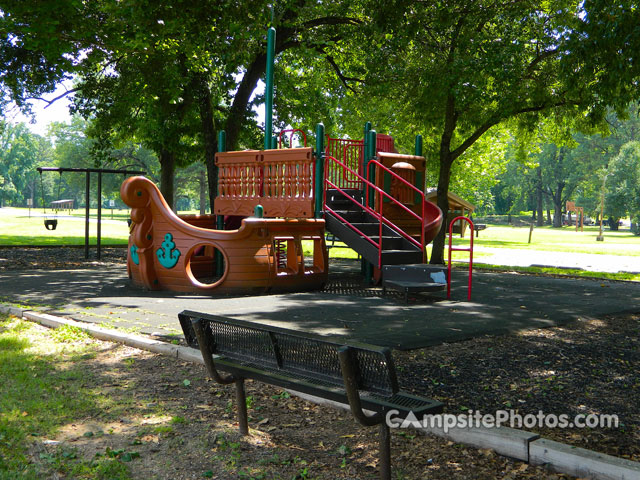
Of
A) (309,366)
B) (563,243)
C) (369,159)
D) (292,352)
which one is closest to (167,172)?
(369,159)

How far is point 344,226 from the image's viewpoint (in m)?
11.5

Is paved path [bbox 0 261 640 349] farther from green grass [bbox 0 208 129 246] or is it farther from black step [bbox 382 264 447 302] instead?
green grass [bbox 0 208 129 246]

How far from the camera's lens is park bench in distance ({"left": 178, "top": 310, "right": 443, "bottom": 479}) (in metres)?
3.29

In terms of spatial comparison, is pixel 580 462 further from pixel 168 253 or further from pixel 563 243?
pixel 563 243

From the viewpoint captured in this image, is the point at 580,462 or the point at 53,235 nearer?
the point at 580,462

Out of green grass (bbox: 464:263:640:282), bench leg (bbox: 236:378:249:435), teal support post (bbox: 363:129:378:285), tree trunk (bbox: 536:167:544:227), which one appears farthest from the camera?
tree trunk (bbox: 536:167:544:227)

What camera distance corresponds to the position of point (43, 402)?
4.47 metres

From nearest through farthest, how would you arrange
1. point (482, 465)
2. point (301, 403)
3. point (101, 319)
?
point (482, 465)
point (301, 403)
point (101, 319)

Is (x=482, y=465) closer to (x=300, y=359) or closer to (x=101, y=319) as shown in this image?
(x=300, y=359)

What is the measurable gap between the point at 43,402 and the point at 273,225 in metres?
6.64

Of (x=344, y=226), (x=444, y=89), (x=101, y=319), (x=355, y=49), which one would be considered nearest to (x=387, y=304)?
(x=344, y=226)

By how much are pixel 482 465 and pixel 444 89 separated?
13.8 meters

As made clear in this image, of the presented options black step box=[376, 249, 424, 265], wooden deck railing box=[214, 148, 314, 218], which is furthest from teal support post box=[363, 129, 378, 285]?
wooden deck railing box=[214, 148, 314, 218]

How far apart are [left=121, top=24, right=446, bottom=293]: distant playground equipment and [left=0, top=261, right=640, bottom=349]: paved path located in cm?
47
